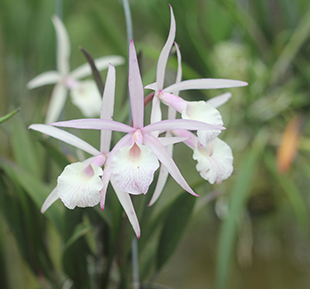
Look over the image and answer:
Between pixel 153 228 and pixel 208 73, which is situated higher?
pixel 208 73

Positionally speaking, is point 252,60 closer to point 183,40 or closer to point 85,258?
point 183,40

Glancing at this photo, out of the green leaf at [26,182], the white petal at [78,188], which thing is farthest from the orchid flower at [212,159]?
the green leaf at [26,182]

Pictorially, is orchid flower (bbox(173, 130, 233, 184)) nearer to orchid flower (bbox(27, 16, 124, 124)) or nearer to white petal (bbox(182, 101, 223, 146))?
white petal (bbox(182, 101, 223, 146))

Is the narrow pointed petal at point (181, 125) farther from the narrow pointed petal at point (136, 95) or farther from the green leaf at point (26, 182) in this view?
the green leaf at point (26, 182)

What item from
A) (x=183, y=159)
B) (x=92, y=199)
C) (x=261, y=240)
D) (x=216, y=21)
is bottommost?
(x=261, y=240)

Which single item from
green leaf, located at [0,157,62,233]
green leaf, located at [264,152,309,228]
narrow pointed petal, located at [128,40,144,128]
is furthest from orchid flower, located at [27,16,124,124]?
green leaf, located at [264,152,309,228]

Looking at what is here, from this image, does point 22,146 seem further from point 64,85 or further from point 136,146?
point 136,146


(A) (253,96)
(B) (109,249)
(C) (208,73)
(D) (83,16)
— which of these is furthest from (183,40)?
(B) (109,249)
